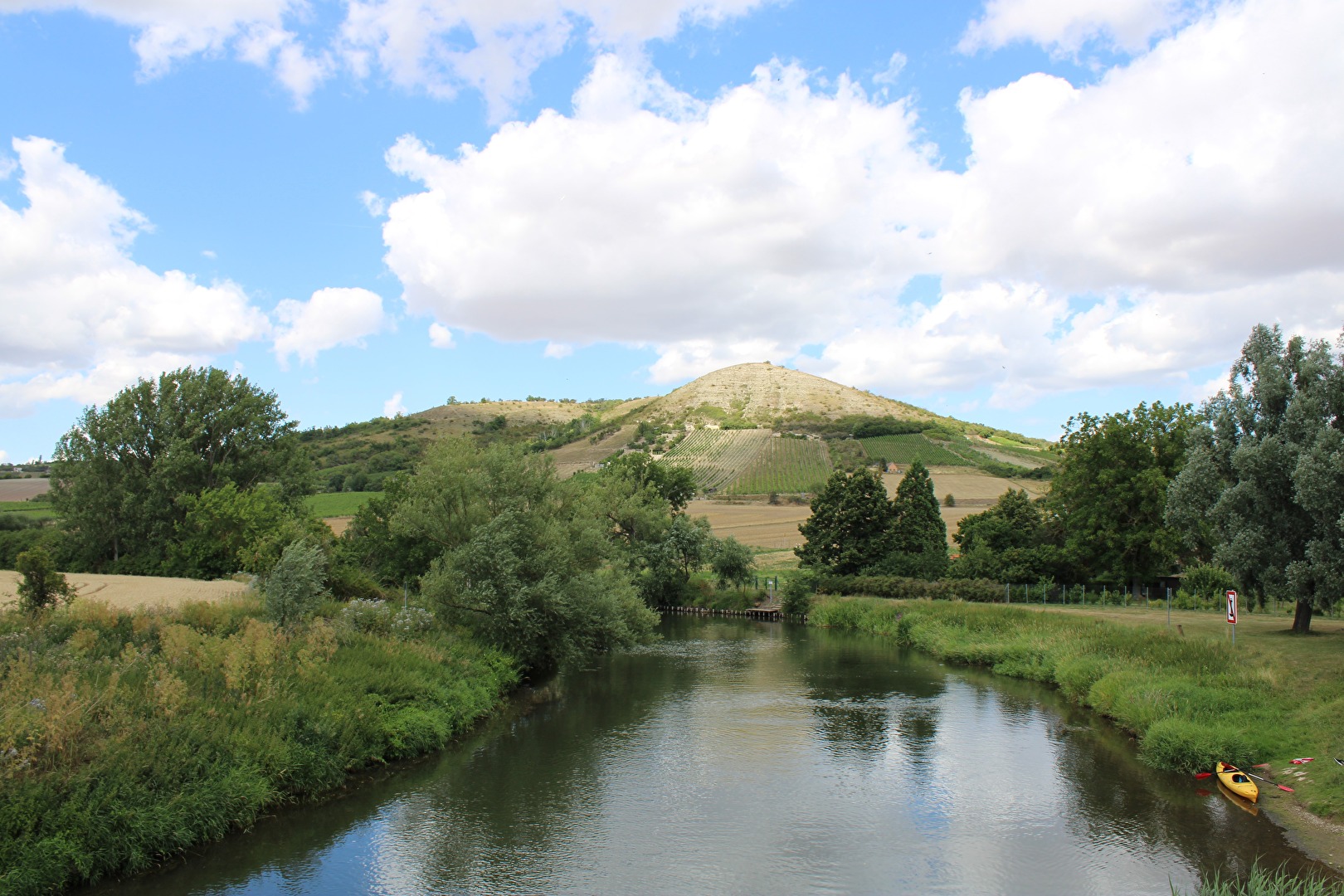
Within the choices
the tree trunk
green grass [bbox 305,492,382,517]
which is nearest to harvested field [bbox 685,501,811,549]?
green grass [bbox 305,492,382,517]

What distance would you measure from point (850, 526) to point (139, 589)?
39.0 m

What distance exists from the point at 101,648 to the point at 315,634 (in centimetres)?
456

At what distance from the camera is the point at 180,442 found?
44.0 metres

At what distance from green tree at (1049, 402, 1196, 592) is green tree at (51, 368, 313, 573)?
3957 centimetres

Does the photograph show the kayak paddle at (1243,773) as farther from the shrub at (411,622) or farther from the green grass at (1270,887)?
the shrub at (411,622)

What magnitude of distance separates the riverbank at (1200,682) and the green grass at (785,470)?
5683cm

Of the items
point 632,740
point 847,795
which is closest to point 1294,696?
point 847,795

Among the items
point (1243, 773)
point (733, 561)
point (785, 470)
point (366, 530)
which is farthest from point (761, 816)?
point (785, 470)

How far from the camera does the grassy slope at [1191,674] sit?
1952cm

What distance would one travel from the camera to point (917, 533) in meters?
55.7

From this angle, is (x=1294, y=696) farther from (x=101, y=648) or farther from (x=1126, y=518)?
(x=101, y=648)

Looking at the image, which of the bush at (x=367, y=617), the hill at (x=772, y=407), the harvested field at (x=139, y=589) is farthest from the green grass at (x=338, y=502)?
the hill at (x=772, y=407)

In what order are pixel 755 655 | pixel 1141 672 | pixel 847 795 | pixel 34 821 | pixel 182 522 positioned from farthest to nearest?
pixel 182 522 → pixel 755 655 → pixel 1141 672 → pixel 847 795 → pixel 34 821

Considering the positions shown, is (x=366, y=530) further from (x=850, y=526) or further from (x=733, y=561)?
(x=850, y=526)
